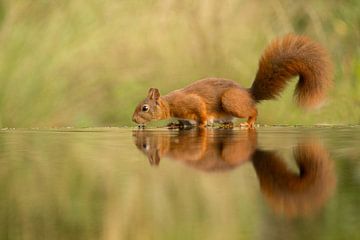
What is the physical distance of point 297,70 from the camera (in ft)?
20.5

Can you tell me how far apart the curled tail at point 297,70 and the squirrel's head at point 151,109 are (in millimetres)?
849

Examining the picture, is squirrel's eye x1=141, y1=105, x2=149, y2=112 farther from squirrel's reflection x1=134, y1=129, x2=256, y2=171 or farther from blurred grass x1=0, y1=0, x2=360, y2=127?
squirrel's reflection x1=134, y1=129, x2=256, y2=171

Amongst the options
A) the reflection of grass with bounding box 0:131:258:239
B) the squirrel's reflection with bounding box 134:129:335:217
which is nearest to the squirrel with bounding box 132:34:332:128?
the squirrel's reflection with bounding box 134:129:335:217

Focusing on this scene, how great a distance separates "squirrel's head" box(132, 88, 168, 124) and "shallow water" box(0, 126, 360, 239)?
115 inches

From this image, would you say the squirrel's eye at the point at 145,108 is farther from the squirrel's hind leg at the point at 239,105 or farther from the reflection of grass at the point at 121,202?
the reflection of grass at the point at 121,202

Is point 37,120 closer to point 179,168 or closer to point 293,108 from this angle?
point 293,108

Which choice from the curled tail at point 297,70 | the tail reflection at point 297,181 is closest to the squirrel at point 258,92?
the curled tail at point 297,70

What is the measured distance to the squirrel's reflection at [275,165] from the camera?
67.8 inches

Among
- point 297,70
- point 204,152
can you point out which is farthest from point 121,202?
point 297,70

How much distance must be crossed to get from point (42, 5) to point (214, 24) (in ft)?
6.82

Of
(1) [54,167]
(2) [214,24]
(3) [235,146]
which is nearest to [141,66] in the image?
(2) [214,24]

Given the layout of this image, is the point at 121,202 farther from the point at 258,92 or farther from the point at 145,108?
the point at 258,92

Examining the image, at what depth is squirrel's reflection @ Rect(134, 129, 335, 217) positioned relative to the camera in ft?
5.65

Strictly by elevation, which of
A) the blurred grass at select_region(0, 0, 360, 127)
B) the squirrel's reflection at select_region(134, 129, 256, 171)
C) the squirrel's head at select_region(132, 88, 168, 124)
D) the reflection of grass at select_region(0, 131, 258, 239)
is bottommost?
the reflection of grass at select_region(0, 131, 258, 239)
